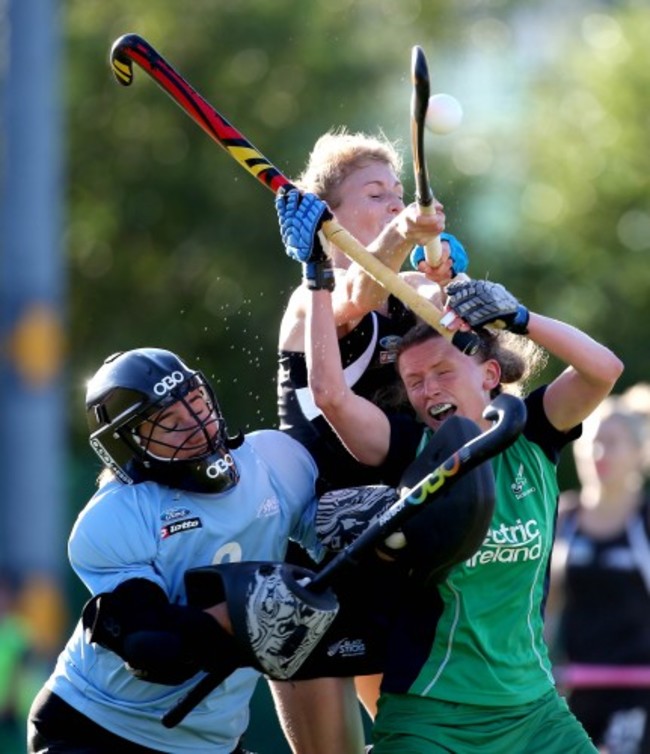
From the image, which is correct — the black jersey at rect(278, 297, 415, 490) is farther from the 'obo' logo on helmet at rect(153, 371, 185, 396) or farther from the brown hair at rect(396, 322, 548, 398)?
the 'obo' logo on helmet at rect(153, 371, 185, 396)

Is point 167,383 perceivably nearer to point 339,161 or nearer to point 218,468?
point 218,468

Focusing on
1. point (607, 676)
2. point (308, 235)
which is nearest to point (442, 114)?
point (308, 235)

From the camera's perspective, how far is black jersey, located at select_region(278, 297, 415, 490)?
16.7ft

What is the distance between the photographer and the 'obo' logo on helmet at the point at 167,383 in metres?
4.55

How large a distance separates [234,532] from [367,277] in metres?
0.80

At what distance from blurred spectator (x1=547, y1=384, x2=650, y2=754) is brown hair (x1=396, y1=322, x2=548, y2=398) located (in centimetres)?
A: 253

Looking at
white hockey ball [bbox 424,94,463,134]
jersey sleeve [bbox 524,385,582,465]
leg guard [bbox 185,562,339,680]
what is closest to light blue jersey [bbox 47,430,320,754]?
leg guard [bbox 185,562,339,680]

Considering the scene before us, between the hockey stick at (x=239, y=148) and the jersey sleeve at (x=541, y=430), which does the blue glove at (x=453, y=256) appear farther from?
the jersey sleeve at (x=541, y=430)

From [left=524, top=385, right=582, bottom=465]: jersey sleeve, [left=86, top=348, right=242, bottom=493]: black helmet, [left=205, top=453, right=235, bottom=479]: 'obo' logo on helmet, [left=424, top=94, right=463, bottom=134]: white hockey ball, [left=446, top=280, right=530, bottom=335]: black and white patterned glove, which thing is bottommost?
[left=524, top=385, right=582, bottom=465]: jersey sleeve

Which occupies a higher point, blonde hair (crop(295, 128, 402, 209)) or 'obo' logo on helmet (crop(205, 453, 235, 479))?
blonde hair (crop(295, 128, 402, 209))

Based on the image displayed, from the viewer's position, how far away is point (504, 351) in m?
4.96

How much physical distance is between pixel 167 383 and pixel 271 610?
63 cm

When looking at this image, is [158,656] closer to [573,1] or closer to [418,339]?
[418,339]

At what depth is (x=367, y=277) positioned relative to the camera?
196 inches
